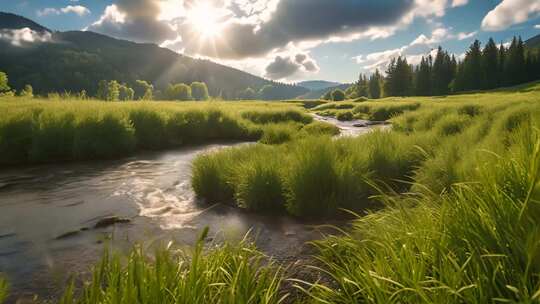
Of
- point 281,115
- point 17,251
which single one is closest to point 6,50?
point 281,115

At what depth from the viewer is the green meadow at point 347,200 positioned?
1939 millimetres

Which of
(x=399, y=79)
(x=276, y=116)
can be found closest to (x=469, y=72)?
(x=399, y=79)

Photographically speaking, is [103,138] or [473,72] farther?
[473,72]

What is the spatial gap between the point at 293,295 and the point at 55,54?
21570cm

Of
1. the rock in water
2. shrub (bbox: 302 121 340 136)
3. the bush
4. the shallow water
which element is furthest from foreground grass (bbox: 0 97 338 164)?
the bush

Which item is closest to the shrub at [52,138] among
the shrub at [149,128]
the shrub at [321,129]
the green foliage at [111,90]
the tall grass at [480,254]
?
the shrub at [149,128]

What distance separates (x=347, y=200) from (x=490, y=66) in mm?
90642

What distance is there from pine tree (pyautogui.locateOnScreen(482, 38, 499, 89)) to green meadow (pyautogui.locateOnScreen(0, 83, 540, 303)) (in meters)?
74.9

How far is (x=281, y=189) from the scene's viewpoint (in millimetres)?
5953

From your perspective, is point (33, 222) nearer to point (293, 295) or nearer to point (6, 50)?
point (293, 295)

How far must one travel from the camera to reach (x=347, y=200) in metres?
5.55

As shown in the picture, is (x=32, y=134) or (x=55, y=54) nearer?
(x=32, y=134)

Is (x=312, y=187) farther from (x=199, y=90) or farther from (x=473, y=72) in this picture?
(x=199, y=90)

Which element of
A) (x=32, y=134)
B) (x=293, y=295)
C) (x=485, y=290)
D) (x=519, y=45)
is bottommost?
(x=293, y=295)
